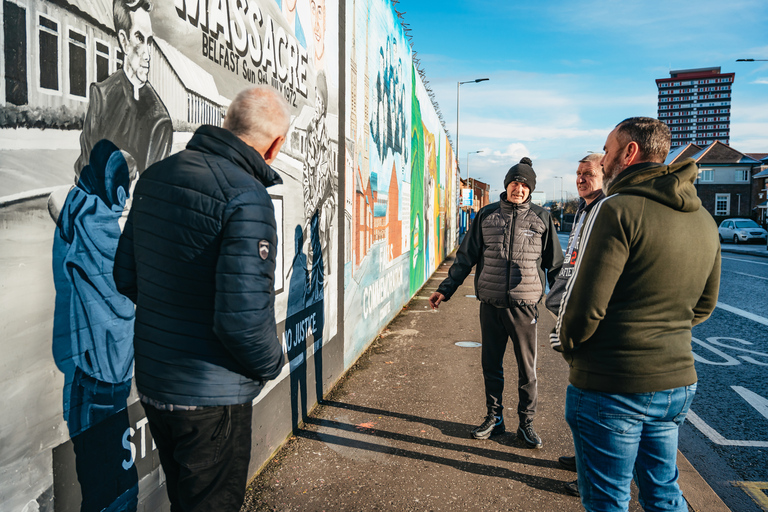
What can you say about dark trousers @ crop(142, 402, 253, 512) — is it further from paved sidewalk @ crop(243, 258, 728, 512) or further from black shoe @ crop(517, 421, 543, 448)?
black shoe @ crop(517, 421, 543, 448)

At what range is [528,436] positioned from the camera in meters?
3.64

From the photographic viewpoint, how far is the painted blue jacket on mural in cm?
171

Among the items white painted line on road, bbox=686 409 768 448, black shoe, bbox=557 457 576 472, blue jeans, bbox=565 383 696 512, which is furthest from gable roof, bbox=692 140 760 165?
blue jeans, bbox=565 383 696 512

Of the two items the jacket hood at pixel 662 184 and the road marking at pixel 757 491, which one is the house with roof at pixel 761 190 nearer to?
the road marking at pixel 757 491

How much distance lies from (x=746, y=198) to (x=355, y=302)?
6748 centimetres

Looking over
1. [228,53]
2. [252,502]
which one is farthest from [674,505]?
[228,53]

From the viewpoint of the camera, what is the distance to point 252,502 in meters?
2.83

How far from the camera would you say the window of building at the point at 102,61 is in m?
1.80

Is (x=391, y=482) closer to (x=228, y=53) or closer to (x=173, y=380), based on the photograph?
(x=173, y=380)

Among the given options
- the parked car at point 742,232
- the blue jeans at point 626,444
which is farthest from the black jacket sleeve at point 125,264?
the parked car at point 742,232

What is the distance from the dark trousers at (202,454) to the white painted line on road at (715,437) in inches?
150

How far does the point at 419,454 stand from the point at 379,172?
13.5ft

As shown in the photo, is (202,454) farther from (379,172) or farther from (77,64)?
(379,172)

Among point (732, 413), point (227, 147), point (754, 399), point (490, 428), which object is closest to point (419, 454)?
point (490, 428)
